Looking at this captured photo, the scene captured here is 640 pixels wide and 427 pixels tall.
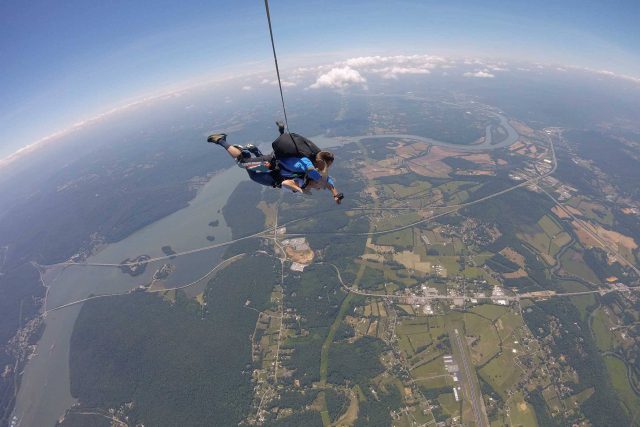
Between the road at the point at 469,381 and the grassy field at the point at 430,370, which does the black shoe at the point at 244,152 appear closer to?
the grassy field at the point at 430,370

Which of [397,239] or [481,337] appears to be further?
[397,239]

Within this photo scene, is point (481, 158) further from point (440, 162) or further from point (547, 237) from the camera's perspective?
point (547, 237)

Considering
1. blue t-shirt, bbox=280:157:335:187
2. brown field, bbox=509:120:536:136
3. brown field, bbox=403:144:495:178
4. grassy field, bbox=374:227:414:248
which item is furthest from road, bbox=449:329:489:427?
brown field, bbox=509:120:536:136

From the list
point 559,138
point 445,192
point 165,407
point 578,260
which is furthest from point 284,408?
point 559,138

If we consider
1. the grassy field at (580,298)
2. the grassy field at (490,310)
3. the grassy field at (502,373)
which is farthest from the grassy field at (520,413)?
the grassy field at (580,298)

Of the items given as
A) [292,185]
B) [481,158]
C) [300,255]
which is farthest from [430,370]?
[481,158]

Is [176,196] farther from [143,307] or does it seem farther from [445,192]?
[445,192]
